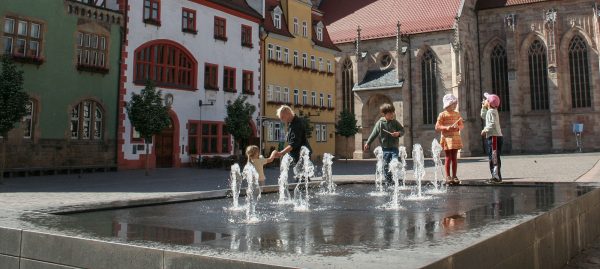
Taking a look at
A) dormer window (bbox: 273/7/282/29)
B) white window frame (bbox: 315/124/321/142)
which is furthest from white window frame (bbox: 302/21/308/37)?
white window frame (bbox: 315/124/321/142)

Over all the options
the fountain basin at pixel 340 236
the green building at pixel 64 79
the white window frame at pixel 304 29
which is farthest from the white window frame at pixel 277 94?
the fountain basin at pixel 340 236

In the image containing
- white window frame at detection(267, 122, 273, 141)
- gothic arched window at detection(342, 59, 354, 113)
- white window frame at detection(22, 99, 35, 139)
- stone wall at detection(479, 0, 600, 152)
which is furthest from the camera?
gothic arched window at detection(342, 59, 354, 113)

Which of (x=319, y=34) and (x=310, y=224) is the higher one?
(x=319, y=34)

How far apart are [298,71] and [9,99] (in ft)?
67.4

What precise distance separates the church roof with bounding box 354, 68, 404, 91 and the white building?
55.1ft

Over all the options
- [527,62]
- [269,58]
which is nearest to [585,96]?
[527,62]

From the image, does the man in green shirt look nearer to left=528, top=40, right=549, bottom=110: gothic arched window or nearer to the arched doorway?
the arched doorway

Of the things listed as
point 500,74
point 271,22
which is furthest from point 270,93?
point 500,74

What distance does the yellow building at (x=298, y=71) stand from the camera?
1224 inches

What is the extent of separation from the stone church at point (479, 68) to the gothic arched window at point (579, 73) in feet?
0.26

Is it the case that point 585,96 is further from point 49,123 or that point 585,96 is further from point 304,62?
point 49,123

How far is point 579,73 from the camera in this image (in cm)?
4153

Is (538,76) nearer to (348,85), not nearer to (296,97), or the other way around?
(348,85)

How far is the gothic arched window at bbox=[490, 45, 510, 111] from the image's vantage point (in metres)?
44.5
